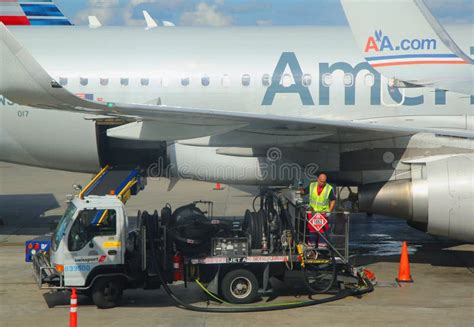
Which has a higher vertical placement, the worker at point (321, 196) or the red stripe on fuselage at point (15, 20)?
the red stripe on fuselage at point (15, 20)

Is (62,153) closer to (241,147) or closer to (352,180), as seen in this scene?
(241,147)

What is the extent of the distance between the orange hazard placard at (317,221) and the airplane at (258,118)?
1.79m

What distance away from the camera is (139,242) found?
1360 centimetres

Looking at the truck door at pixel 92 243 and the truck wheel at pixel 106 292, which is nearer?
the truck door at pixel 92 243

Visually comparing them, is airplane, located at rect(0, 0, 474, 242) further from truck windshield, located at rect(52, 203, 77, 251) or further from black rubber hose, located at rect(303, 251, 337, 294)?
black rubber hose, located at rect(303, 251, 337, 294)

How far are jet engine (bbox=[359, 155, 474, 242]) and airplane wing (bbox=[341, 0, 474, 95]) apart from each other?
215cm

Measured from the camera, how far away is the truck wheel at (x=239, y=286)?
13375 mm

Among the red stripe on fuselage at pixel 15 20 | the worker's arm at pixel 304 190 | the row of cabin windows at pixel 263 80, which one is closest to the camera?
the worker's arm at pixel 304 190

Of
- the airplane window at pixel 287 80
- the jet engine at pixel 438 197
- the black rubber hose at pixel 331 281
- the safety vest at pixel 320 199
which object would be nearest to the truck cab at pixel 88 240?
the black rubber hose at pixel 331 281

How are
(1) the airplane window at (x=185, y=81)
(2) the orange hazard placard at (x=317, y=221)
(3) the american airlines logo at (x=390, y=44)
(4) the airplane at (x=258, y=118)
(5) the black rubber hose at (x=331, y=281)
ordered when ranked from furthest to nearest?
(1) the airplane window at (x=185, y=81), (4) the airplane at (x=258, y=118), (2) the orange hazard placard at (x=317, y=221), (5) the black rubber hose at (x=331, y=281), (3) the american airlines logo at (x=390, y=44)

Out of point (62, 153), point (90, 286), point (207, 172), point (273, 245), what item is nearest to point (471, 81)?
point (273, 245)

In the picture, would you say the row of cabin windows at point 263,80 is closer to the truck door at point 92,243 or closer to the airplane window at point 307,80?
the airplane window at point 307,80

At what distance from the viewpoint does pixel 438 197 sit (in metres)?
15.0

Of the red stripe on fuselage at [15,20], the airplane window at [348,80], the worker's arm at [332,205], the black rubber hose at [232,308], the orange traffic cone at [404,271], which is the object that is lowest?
the black rubber hose at [232,308]
